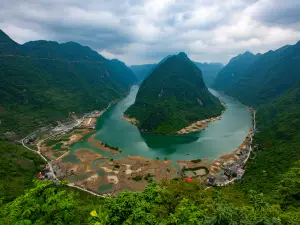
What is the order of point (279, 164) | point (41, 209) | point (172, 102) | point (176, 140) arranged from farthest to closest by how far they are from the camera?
1. point (172, 102)
2. point (176, 140)
3. point (279, 164)
4. point (41, 209)

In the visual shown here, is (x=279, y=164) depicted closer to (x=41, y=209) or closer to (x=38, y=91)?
(x=41, y=209)

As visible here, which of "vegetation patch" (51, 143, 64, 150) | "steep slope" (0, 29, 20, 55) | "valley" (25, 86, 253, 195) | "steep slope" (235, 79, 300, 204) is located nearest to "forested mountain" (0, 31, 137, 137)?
"steep slope" (0, 29, 20, 55)

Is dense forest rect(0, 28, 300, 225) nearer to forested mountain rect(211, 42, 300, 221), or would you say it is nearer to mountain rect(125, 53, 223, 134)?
forested mountain rect(211, 42, 300, 221)

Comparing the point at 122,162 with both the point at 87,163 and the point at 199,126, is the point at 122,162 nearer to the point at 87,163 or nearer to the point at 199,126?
the point at 87,163

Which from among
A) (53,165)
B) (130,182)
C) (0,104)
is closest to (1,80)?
(0,104)

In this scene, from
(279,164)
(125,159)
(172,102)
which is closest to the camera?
(279,164)

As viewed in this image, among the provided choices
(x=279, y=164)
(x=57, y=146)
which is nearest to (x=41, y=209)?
(x=279, y=164)

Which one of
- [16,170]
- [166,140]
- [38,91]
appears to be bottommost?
[166,140]
